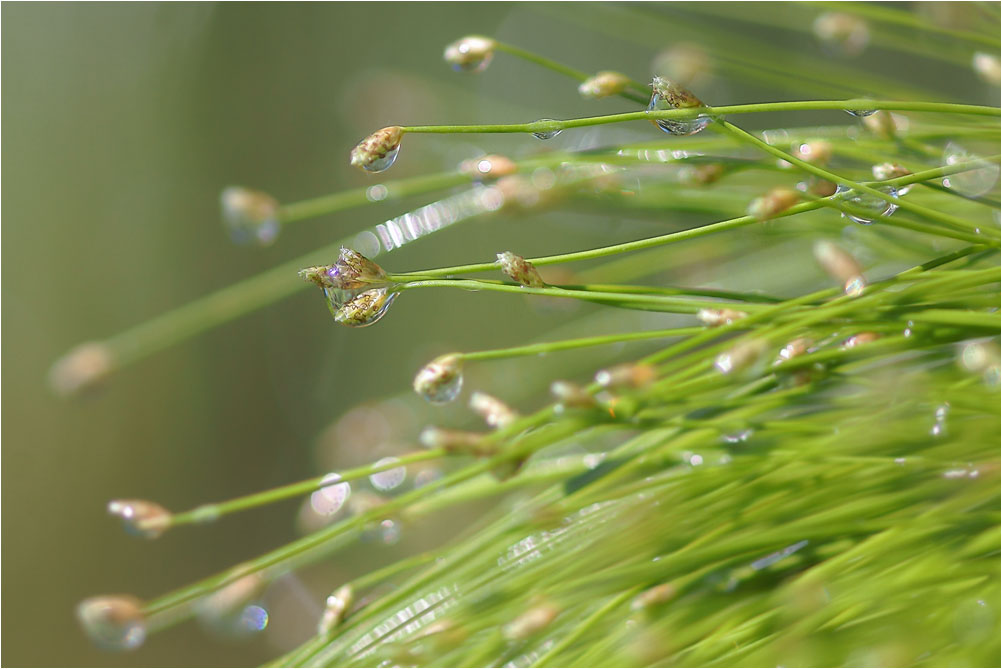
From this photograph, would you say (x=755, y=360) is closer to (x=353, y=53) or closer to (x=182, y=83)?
(x=353, y=53)

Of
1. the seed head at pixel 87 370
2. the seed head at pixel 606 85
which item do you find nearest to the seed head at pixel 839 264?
the seed head at pixel 606 85

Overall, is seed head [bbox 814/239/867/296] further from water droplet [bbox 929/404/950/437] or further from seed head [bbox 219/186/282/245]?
seed head [bbox 219/186/282/245]

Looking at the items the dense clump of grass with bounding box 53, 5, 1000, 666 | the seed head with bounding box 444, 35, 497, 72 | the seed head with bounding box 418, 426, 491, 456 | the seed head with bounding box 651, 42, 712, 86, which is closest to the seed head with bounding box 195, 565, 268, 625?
the dense clump of grass with bounding box 53, 5, 1000, 666

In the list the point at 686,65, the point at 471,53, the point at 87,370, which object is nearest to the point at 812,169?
the point at 471,53

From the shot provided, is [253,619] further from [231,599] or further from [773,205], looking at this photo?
[773,205]

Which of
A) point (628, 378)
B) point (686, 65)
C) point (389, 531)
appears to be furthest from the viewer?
point (686, 65)

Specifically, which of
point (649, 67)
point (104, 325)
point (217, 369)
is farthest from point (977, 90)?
point (104, 325)
